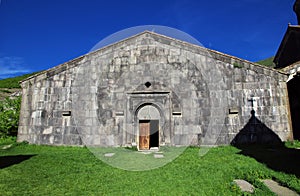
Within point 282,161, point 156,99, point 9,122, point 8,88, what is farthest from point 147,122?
point 8,88

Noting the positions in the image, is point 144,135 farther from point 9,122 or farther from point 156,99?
point 9,122

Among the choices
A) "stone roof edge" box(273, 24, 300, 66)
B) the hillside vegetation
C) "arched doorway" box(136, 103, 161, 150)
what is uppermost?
"stone roof edge" box(273, 24, 300, 66)

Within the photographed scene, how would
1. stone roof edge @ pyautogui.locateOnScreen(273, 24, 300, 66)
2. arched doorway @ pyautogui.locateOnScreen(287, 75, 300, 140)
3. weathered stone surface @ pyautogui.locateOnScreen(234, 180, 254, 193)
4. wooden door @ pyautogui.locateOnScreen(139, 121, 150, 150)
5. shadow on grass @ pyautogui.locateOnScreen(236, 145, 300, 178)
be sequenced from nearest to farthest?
weathered stone surface @ pyautogui.locateOnScreen(234, 180, 254, 193)
shadow on grass @ pyautogui.locateOnScreen(236, 145, 300, 178)
wooden door @ pyautogui.locateOnScreen(139, 121, 150, 150)
arched doorway @ pyautogui.locateOnScreen(287, 75, 300, 140)
stone roof edge @ pyautogui.locateOnScreen(273, 24, 300, 66)

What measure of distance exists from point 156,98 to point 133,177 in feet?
19.5

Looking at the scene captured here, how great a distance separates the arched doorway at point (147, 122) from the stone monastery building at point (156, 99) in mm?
56

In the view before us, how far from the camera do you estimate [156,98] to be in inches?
439

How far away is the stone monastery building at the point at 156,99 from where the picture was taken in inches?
415

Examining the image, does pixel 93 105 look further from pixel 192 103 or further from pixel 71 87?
pixel 192 103

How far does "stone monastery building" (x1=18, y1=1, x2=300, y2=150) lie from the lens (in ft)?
34.6

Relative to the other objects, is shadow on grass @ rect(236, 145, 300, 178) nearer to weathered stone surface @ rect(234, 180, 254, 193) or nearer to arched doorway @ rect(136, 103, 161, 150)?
weathered stone surface @ rect(234, 180, 254, 193)

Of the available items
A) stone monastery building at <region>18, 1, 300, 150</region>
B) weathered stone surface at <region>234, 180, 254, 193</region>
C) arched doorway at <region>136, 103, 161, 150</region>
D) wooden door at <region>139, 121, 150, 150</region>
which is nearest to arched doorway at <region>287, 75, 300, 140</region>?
stone monastery building at <region>18, 1, 300, 150</region>

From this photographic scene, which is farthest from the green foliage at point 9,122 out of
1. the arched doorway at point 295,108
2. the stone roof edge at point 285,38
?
the stone roof edge at point 285,38

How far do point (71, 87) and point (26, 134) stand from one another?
153 inches

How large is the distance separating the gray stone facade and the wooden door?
0.69 feet
